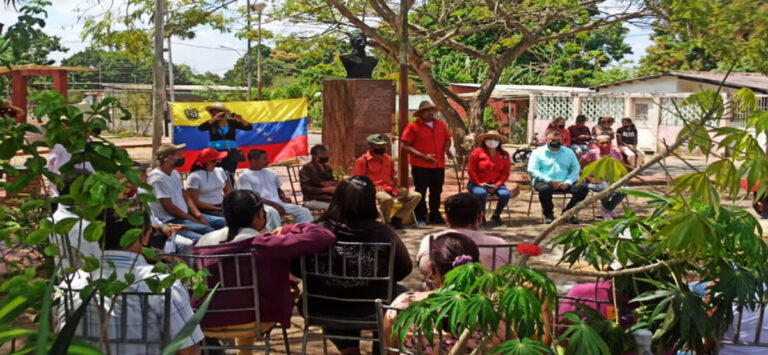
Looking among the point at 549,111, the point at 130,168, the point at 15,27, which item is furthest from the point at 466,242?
the point at 549,111

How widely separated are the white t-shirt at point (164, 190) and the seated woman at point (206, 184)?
45 cm

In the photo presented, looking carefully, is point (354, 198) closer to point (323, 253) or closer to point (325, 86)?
point (323, 253)

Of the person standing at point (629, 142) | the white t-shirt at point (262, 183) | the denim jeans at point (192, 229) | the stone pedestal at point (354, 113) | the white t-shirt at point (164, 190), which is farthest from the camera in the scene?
the person standing at point (629, 142)

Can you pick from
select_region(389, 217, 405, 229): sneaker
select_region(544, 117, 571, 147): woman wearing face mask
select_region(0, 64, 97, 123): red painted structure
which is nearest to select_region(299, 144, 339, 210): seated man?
select_region(389, 217, 405, 229): sneaker

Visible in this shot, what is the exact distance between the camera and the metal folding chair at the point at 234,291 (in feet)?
13.3

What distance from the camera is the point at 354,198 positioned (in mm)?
4465

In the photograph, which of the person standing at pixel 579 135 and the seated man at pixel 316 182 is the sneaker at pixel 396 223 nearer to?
the seated man at pixel 316 182

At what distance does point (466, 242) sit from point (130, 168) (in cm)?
170

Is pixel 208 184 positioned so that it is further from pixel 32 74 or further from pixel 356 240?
pixel 32 74

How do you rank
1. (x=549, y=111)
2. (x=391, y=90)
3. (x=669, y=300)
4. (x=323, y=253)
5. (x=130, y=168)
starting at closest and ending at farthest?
(x=130, y=168) → (x=669, y=300) → (x=323, y=253) → (x=391, y=90) → (x=549, y=111)

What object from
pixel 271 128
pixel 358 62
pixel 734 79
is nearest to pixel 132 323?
pixel 358 62

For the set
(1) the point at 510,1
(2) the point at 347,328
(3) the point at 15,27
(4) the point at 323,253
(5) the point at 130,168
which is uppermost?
(1) the point at 510,1

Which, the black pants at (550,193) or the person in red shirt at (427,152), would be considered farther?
the black pants at (550,193)

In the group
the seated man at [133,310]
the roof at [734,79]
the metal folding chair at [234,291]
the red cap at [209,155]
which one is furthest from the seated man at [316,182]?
the roof at [734,79]
